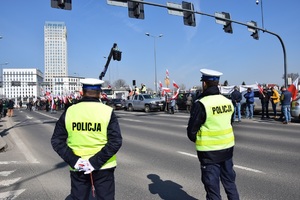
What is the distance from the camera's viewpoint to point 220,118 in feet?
12.0

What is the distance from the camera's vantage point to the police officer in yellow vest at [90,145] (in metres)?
3.12

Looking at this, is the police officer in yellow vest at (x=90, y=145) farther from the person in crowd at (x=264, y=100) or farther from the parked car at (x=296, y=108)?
the person in crowd at (x=264, y=100)

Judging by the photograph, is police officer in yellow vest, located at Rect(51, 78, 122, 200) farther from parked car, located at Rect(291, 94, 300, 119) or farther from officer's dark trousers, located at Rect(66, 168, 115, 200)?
parked car, located at Rect(291, 94, 300, 119)

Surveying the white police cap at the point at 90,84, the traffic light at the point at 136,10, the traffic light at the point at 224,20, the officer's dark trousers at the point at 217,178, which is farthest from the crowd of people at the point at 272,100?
the white police cap at the point at 90,84

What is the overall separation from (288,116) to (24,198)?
13913 millimetres

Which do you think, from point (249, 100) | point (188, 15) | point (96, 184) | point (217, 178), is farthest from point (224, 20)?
point (96, 184)

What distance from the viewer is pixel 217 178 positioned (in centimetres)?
354

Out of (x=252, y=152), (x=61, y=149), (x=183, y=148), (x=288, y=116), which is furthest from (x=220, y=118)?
(x=288, y=116)

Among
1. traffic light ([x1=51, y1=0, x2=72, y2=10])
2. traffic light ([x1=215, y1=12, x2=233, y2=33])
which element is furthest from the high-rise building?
traffic light ([x1=51, y1=0, x2=72, y2=10])

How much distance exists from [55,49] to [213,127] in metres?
126

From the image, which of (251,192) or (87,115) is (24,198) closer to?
(87,115)

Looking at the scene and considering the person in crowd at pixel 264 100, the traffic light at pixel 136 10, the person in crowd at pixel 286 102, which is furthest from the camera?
the person in crowd at pixel 264 100

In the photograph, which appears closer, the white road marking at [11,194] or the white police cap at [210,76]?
the white police cap at [210,76]

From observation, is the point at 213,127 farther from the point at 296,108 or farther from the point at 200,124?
the point at 296,108
